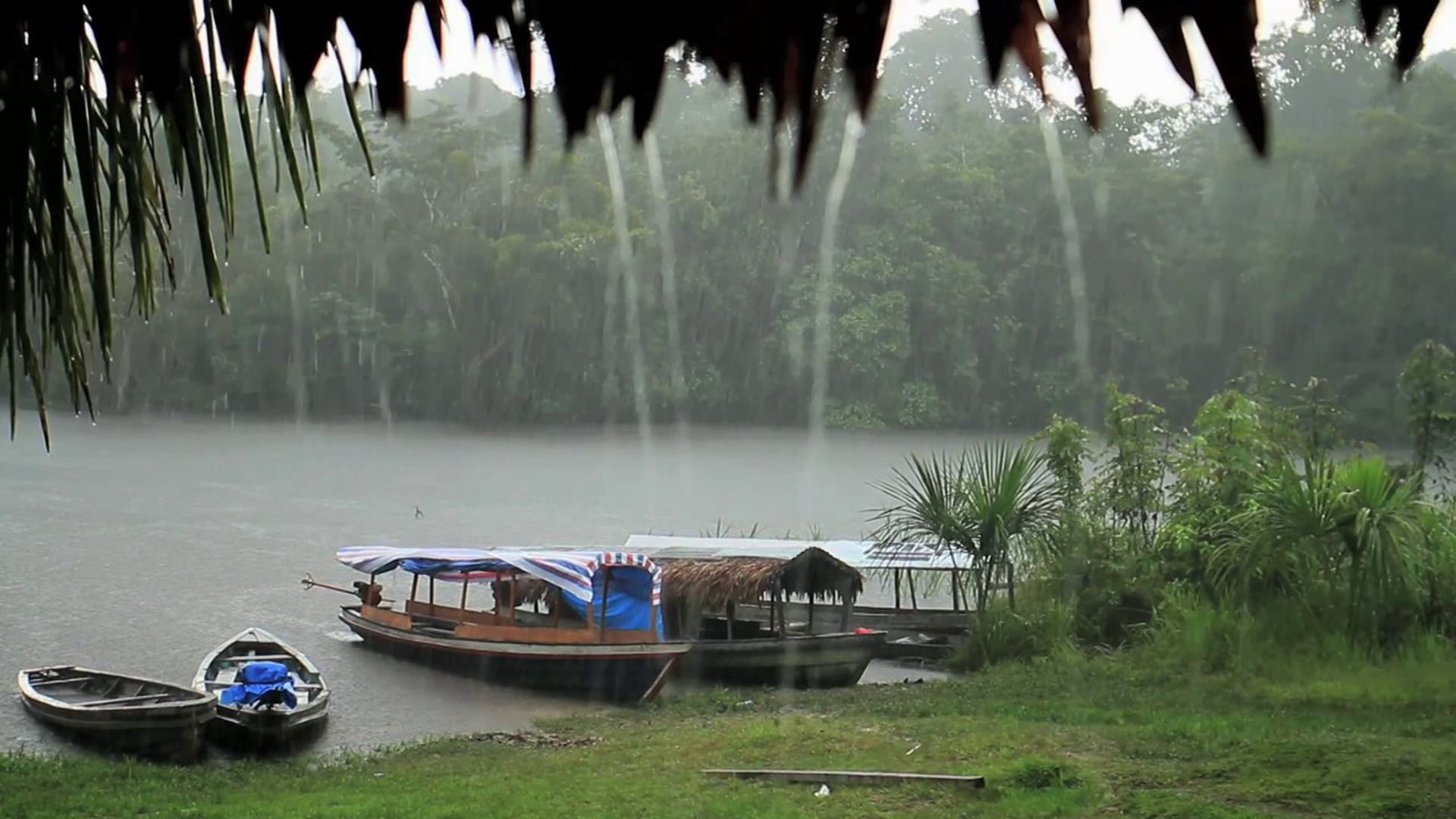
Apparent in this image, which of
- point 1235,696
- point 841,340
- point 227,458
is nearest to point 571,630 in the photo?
point 1235,696

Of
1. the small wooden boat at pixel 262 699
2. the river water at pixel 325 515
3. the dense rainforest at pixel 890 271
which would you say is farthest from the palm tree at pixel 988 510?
the dense rainforest at pixel 890 271

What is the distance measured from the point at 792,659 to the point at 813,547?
748 millimetres

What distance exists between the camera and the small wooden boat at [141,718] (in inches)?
283

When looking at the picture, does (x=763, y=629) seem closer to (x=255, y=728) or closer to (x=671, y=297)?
(x=255, y=728)

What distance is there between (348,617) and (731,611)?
354 centimetres

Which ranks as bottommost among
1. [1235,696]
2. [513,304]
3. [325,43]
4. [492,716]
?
[492,716]

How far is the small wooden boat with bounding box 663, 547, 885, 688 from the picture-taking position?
920 cm

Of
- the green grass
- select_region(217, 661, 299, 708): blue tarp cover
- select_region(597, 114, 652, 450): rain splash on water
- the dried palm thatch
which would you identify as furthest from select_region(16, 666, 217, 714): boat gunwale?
select_region(597, 114, 652, 450): rain splash on water

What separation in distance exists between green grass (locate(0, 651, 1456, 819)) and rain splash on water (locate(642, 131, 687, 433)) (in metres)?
10.2

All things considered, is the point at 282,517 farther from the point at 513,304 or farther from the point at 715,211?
the point at 715,211

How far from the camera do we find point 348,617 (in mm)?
11469

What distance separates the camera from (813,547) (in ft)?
30.7

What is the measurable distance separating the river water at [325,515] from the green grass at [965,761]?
1.97 meters

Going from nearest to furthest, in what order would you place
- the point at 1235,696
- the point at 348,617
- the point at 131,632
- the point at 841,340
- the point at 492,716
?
1. the point at 1235,696
2. the point at 492,716
3. the point at 348,617
4. the point at 131,632
5. the point at 841,340
